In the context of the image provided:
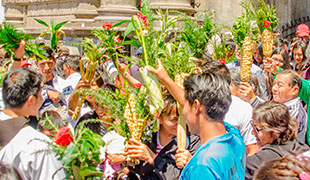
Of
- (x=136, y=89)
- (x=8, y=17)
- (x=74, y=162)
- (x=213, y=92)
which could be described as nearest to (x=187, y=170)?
(x=213, y=92)

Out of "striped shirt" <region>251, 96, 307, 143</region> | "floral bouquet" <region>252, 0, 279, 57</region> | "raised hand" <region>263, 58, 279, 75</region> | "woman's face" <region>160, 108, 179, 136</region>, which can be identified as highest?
"floral bouquet" <region>252, 0, 279, 57</region>

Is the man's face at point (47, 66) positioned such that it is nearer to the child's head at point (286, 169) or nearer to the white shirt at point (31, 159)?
the white shirt at point (31, 159)

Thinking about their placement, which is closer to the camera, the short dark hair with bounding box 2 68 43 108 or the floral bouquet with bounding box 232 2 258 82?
the short dark hair with bounding box 2 68 43 108

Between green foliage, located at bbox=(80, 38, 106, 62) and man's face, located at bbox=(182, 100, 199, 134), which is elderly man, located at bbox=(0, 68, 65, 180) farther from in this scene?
green foliage, located at bbox=(80, 38, 106, 62)

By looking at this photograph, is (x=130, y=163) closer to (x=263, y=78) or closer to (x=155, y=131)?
(x=155, y=131)

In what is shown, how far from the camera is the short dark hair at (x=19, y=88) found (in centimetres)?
363

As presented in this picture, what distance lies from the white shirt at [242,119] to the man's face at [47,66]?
3124mm

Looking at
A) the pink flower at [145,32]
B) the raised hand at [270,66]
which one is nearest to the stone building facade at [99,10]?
the raised hand at [270,66]

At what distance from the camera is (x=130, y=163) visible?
3.97 meters

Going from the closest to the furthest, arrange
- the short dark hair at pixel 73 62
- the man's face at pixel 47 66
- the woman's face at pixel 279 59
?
the man's face at pixel 47 66
the short dark hair at pixel 73 62
the woman's face at pixel 279 59

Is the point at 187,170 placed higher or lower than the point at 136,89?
lower

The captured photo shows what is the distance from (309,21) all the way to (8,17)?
12959mm

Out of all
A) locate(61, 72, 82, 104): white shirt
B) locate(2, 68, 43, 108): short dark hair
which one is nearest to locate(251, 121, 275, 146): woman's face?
locate(2, 68, 43, 108): short dark hair

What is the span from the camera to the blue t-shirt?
9.30ft
